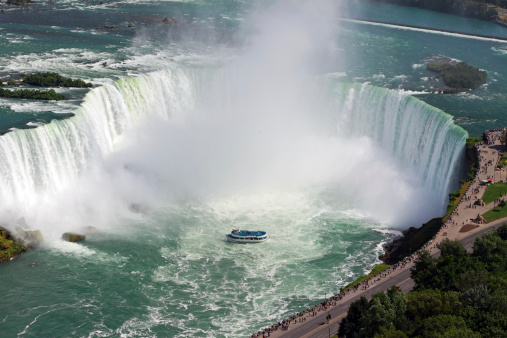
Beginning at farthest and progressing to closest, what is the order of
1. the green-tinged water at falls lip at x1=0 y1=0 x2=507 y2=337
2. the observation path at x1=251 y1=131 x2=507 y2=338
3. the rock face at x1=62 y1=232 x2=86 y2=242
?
the rock face at x1=62 y1=232 x2=86 y2=242, the green-tinged water at falls lip at x1=0 y1=0 x2=507 y2=337, the observation path at x1=251 y1=131 x2=507 y2=338

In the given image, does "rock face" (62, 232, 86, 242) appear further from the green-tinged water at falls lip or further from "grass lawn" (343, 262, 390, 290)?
"grass lawn" (343, 262, 390, 290)

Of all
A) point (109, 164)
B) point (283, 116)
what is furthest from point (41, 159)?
point (283, 116)

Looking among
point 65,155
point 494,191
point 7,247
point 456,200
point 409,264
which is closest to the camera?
point 409,264

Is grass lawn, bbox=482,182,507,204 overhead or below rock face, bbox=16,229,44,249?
overhead

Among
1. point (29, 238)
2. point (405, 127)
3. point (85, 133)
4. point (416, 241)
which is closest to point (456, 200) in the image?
point (416, 241)

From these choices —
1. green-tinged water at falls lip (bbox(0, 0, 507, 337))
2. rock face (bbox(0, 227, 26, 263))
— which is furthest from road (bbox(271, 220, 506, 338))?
rock face (bbox(0, 227, 26, 263))

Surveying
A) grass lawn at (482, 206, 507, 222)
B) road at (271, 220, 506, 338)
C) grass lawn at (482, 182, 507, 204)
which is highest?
grass lawn at (482, 182, 507, 204)

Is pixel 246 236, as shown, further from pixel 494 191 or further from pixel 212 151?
pixel 494 191

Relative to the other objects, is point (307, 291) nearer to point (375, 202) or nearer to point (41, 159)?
point (375, 202)
